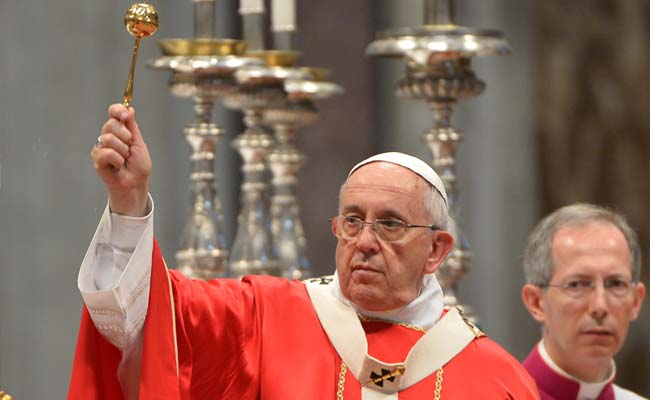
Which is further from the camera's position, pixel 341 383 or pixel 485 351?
pixel 485 351

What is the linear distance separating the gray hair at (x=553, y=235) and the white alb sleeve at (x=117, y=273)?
5.43 feet

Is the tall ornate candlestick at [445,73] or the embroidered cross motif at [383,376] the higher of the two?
the tall ornate candlestick at [445,73]

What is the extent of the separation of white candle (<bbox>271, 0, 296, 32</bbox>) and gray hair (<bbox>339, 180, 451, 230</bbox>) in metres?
1.86

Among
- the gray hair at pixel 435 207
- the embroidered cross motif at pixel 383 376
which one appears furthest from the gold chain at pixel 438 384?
the gray hair at pixel 435 207

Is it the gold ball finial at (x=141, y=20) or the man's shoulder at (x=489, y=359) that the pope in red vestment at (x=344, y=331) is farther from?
the gold ball finial at (x=141, y=20)

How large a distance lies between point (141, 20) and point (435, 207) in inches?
46.4

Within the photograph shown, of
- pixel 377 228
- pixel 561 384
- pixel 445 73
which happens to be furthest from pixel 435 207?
pixel 445 73

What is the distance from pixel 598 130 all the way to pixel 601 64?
0.35 metres

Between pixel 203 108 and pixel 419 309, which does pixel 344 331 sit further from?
pixel 203 108

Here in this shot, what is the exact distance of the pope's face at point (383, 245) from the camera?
15.7ft

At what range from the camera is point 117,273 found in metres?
4.39

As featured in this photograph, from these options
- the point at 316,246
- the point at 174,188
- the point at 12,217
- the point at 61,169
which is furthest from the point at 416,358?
the point at 316,246

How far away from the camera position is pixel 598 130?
9344mm

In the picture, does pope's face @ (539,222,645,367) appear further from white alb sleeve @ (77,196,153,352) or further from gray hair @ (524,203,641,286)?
white alb sleeve @ (77,196,153,352)
